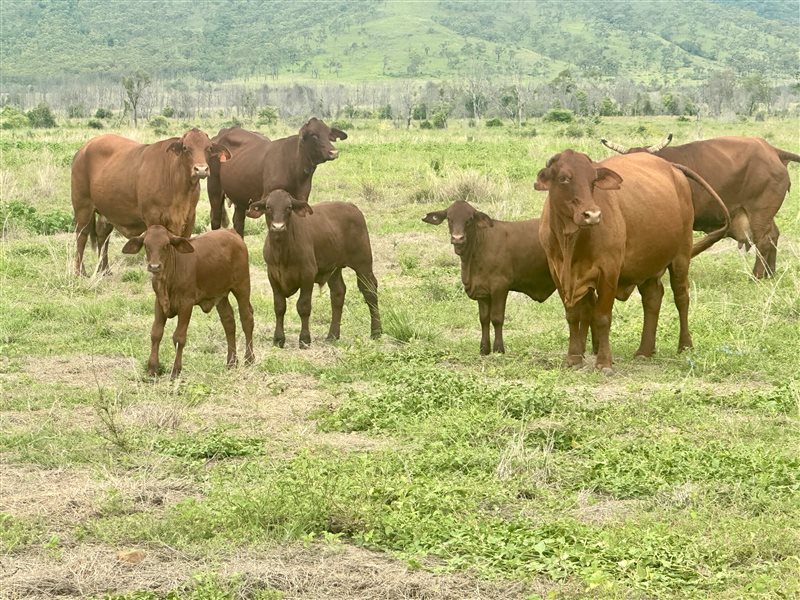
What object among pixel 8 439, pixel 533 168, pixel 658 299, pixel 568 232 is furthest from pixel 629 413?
pixel 533 168

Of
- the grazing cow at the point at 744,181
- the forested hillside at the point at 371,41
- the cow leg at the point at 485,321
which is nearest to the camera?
the cow leg at the point at 485,321

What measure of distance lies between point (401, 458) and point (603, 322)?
10.7ft

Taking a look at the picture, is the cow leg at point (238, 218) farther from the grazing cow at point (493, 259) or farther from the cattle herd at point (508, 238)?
the grazing cow at point (493, 259)

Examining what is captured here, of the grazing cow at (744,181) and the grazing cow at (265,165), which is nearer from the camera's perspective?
the grazing cow at (744,181)

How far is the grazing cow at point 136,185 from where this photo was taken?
43.2 feet

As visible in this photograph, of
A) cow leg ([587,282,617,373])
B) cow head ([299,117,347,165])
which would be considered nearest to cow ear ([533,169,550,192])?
cow leg ([587,282,617,373])

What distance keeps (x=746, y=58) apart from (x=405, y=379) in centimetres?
14858

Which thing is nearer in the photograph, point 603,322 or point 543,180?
point 543,180

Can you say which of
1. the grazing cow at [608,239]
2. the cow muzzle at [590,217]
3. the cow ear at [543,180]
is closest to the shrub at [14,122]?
the grazing cow at [608,239]

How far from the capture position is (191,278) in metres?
9.91

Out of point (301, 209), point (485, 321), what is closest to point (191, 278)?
point (301, 209)

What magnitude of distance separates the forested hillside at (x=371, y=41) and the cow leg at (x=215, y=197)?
357ft

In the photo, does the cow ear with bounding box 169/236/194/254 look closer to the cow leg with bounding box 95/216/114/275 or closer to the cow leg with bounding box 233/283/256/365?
the cow leg with bounding box 233/283/256/365

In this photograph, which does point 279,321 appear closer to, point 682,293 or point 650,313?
point 650,313
